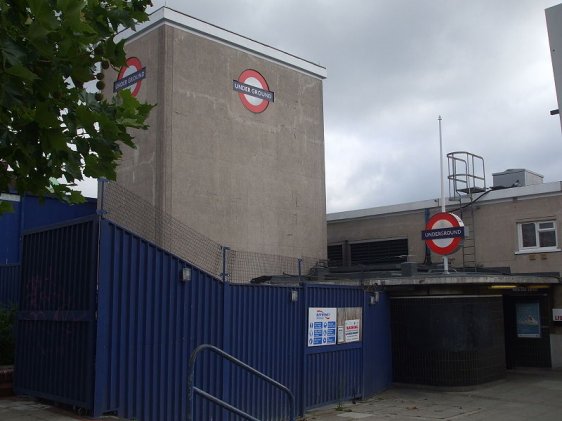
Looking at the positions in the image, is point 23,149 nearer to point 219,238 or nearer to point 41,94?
point 41,94

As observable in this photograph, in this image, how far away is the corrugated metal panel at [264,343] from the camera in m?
11.1

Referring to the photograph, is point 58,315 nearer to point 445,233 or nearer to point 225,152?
point 445,233

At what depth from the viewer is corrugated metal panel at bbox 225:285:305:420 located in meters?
11.1

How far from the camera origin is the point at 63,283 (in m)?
9.25

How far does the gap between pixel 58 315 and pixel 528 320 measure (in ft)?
51.6

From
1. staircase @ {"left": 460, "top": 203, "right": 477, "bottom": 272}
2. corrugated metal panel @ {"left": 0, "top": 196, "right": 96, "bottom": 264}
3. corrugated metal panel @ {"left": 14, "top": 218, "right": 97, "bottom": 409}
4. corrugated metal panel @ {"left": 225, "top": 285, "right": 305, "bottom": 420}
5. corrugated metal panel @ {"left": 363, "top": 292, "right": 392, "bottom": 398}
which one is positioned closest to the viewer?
corrugated metal panel @ {"left": 14, "top": 218, "right": 97, "bottom": 409}

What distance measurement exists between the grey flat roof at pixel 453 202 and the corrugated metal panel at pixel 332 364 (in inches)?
343

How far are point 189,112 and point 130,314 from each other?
504 inches

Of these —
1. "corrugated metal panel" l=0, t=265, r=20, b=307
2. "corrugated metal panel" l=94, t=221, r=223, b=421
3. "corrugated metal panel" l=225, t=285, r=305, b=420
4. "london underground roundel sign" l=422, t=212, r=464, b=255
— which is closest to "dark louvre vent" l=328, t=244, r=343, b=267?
"london underground roundel sign" l=422, t=212, r=464, b=255

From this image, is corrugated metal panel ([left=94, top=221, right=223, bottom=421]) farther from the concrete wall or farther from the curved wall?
the concrete wall

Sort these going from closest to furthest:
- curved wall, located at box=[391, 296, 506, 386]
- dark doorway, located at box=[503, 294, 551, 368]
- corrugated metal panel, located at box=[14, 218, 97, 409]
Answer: corrugated metal panel, located at box=[14, 218, 97, 409] < curved wall, located at box=[391, 296, 506, 386] < dark doorway, located at box=[503, 294, 551, 368]

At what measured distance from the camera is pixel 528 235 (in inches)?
806

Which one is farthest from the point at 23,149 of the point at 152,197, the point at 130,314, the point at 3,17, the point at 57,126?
the point at 152,197

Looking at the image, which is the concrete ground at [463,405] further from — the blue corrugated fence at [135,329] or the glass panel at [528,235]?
the glass panel at [528,235]
